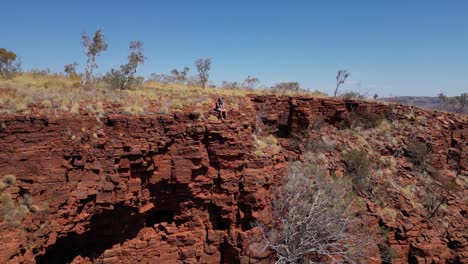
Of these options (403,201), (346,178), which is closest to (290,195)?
(346,178)

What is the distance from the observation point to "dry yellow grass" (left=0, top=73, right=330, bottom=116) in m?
9.02

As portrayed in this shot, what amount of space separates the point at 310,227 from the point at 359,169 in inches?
239

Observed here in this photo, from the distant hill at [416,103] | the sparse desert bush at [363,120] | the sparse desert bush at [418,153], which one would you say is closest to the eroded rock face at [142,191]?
the sparse desert bush at [418,153]

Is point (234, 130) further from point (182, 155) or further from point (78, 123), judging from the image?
point (78, 123)

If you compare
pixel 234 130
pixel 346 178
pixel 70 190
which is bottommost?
pixel 346 178

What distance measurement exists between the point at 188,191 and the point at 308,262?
17.4ft

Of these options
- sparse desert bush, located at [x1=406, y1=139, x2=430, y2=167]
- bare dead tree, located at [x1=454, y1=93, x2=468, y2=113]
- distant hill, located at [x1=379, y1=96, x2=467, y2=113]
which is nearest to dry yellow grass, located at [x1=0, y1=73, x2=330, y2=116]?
sparse desert bush, located at [x1=406, y1=139, x2=430, y2=167]

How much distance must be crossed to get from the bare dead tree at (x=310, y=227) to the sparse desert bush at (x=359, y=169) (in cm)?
262

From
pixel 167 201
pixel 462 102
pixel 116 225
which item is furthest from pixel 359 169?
pixel 462 102

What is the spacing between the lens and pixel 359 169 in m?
15.9

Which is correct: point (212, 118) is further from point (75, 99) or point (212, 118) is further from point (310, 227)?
point (310, 227)

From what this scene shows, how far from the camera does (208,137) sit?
11117 millimetres

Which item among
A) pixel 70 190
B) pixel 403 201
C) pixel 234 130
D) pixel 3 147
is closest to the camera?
pixel 3 147

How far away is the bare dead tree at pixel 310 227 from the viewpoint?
435 inches
